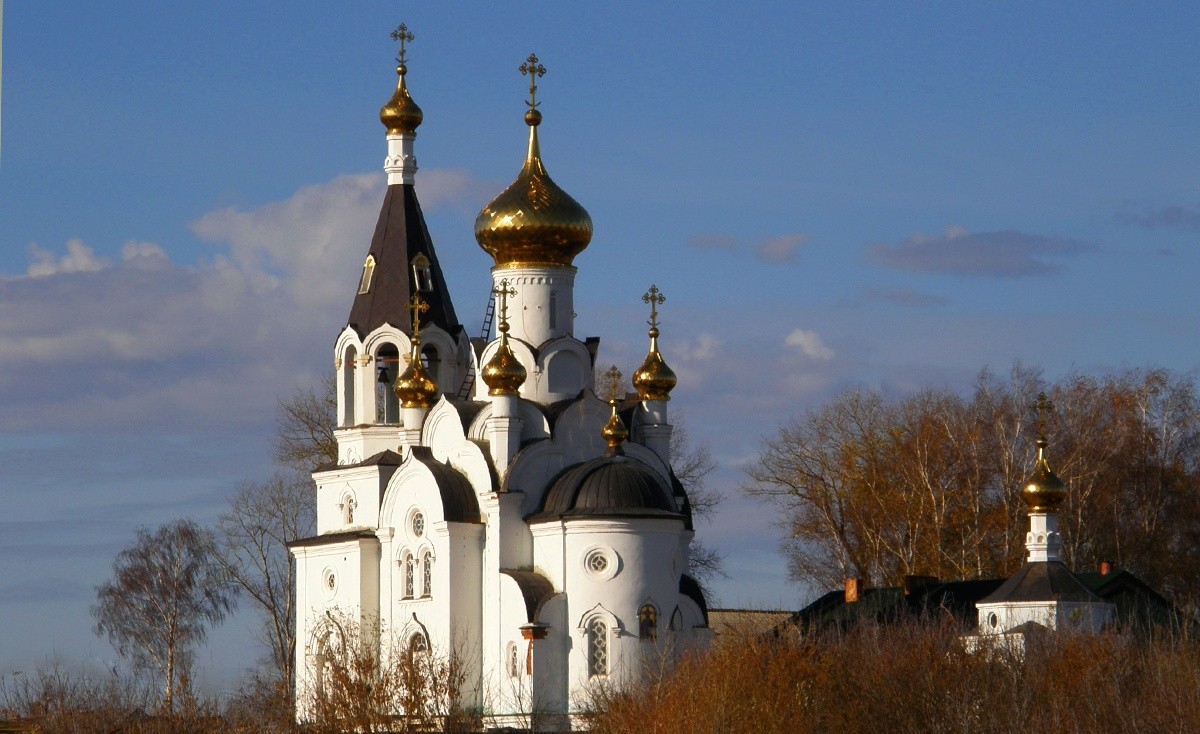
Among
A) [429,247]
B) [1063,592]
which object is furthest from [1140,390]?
[429,247]

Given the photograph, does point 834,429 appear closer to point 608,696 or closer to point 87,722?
point 608,696

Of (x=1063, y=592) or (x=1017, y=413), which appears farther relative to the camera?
(x=1017, y=413)

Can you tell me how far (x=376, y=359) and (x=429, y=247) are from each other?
2096 mm

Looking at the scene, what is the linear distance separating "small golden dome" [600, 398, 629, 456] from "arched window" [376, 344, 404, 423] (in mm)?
4221

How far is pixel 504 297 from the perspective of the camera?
3180cm

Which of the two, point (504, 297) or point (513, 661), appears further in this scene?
point (504, 297)

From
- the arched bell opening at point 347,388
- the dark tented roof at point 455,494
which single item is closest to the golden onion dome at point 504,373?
the dark tented roof at point 455,494

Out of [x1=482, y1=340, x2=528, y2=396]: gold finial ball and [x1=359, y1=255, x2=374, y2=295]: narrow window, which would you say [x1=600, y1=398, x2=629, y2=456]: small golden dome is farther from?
[x1=359, y1=255, x2=374, y2=295]: narrow window

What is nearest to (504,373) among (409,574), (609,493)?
(609,493)

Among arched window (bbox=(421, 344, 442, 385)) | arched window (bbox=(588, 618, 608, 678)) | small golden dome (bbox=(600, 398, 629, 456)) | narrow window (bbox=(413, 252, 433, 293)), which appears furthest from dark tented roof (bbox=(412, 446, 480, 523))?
narrow window (bbox=(413, 252, 433, 293))

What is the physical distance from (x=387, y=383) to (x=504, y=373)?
4.08 m

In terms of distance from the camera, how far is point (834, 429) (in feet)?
142

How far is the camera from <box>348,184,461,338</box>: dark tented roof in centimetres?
3406

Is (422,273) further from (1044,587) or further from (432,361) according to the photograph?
(1044,587)
